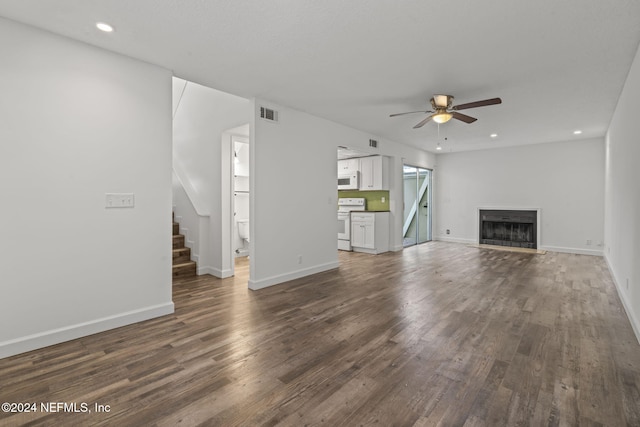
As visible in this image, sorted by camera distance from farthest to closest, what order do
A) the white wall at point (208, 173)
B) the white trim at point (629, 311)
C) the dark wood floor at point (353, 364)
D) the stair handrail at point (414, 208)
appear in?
the stair handrail at point (414, 208) < the white wall at point (208, 173) < the white trim at point (629, 311) < the dark wood floor at point (353, 364)

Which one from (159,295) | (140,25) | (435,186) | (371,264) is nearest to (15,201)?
(159,295)

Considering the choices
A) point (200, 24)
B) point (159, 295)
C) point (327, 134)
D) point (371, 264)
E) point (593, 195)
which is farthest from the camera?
point (593, 195)

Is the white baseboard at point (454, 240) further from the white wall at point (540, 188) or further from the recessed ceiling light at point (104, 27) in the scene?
the recessed ceiling light at point (104, 27)

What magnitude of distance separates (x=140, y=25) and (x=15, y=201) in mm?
1716

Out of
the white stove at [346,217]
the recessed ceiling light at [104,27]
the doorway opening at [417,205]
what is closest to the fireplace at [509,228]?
the doorway opening at [417,205]

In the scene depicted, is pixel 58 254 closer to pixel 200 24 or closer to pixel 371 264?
pixel 200 24

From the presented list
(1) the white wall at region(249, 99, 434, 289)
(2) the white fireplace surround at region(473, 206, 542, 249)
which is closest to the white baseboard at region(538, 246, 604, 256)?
(2) the white fireplace surround at region(473, 206, 542, 249)

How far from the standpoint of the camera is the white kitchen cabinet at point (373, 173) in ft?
23.2

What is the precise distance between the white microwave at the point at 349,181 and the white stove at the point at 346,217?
387 mm

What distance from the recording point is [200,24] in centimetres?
243

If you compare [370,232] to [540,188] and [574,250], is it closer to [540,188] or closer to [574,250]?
[540,188]

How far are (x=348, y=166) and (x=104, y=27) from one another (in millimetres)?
5691

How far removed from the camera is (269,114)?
433 centimetres

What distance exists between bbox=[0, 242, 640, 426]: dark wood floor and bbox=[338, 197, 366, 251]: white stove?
3.54 m
